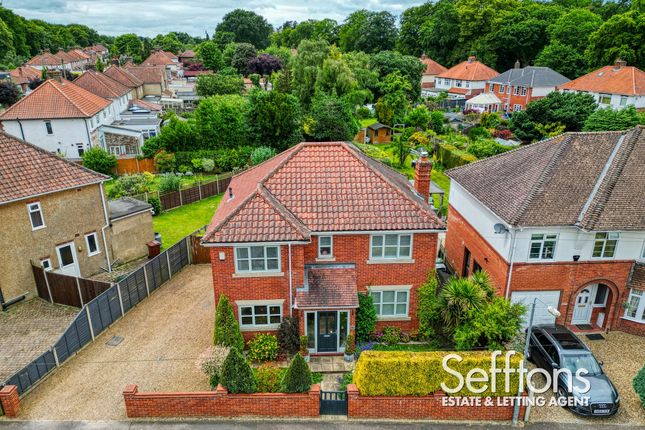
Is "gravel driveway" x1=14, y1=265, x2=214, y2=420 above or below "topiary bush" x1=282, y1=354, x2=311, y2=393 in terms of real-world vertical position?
below

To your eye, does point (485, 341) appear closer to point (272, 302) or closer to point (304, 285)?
point (304, 285)

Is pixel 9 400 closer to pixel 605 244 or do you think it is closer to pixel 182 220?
pixel 182 220

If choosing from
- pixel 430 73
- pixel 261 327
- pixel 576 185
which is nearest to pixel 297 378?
pixel 261 327

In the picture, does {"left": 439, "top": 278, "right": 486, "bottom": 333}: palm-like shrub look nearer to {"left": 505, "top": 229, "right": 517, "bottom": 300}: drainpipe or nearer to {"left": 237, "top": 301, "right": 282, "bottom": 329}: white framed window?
{"left": 505, "top": 229, "right": 517, "bottom": 300}: drainpipe

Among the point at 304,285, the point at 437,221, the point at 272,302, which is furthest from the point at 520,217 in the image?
the point at 272,302

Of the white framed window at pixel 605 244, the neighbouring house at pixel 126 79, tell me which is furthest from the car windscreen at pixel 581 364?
the neighbouring house at pixel 126 79

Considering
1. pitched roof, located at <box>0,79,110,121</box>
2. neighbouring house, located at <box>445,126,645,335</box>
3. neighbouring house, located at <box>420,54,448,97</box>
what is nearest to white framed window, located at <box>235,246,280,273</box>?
neighbouring house, located at <box>445,126,645,335</box>

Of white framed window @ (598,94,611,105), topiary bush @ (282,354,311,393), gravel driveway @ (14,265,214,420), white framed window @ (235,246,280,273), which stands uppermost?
white framed window @ (598,94,611,105)
